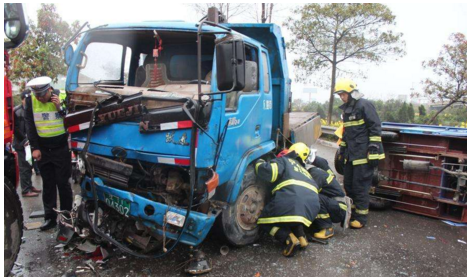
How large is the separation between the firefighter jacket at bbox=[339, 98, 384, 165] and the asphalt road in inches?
37.7

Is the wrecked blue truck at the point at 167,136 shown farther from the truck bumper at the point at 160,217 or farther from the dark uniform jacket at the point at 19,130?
the dark uniform jacket at the point at 19,130

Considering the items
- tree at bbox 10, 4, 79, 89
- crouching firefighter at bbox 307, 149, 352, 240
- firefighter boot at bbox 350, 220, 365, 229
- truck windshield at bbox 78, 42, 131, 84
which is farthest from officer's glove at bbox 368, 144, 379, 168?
tree at bbox 10, 4, 79, 89

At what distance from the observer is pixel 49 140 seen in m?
3.78

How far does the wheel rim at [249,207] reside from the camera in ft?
11.3

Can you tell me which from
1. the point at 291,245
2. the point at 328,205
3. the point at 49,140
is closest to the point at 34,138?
the point at 49,140

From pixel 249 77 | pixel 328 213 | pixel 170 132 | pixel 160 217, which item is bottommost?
pixel 328 213

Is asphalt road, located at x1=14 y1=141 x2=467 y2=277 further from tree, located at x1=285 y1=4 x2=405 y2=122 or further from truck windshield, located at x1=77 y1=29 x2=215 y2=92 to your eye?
tree, located at x1=285 y1=4 x2=405 y2=122

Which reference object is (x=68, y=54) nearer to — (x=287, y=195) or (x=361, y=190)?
(x=287, y=195)

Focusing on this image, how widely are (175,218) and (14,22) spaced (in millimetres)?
1963

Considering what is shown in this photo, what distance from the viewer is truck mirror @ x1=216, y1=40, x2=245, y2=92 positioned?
2.59 meters

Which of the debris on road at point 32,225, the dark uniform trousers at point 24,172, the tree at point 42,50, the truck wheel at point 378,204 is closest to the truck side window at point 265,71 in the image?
the truck wheel at point 378,204

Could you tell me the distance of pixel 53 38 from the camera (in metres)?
11.3

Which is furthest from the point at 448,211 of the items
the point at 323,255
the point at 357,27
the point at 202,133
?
the point at 357,27

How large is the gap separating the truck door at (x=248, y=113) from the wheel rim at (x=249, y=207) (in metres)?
0.45
